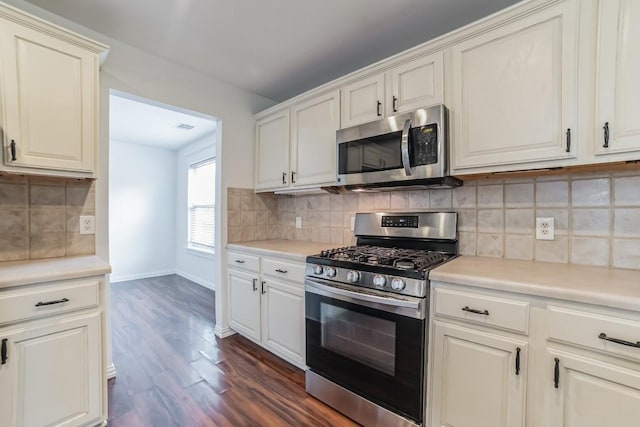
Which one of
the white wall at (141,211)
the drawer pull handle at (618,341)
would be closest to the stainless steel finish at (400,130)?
the drawer pull handle at (618,341)

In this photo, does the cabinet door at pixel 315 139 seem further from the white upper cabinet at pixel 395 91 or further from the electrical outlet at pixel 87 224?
the electrical outlet at pixel 87 224

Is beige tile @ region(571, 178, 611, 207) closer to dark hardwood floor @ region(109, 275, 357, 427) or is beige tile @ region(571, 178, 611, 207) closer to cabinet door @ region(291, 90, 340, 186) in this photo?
cabinet door @ region(291, 90, 340, 186)

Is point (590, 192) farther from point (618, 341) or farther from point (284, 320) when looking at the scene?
point (284, 320)

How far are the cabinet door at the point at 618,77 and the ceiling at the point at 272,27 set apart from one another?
0.69m

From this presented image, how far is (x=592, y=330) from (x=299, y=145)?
2.20 m

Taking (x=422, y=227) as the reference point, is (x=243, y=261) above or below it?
below

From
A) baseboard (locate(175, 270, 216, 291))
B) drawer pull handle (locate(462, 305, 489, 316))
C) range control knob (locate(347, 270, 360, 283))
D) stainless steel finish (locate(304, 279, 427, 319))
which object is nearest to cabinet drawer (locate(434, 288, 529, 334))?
drawer pull handle (locate(462, 305, 489, 316))

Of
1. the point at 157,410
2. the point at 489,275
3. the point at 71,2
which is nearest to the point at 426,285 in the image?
the point at 489,275

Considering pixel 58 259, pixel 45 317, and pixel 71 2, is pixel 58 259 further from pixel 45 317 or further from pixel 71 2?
pixel 71 2

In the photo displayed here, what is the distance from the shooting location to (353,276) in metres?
1.67

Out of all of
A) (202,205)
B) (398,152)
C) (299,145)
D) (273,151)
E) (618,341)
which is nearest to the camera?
(618,341)

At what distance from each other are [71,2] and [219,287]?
2368 millimetres

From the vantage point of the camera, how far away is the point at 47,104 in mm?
1619

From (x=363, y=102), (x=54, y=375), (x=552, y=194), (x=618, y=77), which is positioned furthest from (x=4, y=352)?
(x=618, y=77)
